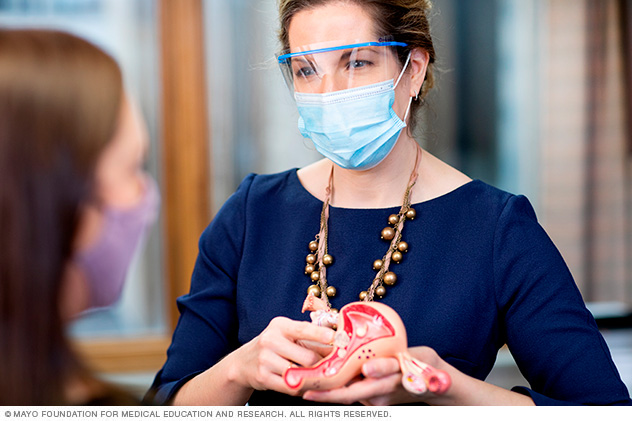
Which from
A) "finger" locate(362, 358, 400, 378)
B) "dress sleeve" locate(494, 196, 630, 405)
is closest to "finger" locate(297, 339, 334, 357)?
"finger" locate(362, 358, 400, 378)

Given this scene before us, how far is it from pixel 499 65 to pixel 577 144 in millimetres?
596

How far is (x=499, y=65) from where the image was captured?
10.9 feet

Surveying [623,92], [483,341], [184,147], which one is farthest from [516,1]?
[483,341]

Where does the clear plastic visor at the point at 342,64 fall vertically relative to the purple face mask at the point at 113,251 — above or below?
above

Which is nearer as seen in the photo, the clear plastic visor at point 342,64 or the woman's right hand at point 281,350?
the woman's right hand at point 281,350

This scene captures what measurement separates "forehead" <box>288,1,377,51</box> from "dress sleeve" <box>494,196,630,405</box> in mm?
471

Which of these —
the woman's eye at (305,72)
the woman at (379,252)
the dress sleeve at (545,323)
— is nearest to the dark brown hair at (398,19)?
the woman at (379,252)

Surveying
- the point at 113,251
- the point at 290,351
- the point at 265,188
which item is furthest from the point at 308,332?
the point at 265,188

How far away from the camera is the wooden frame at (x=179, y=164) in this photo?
304 cm

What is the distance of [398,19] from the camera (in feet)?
4.31

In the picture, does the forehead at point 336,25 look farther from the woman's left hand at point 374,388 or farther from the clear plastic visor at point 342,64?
the woman's left hand at point 374,388

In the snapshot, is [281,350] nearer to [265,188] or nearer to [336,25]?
[265,188]

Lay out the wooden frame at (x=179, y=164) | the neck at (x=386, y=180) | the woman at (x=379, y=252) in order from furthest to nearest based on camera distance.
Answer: the wooden frame at (x=179, y=164)
the neck at (x=386, y=180)
the woman at (x=379, y=252)

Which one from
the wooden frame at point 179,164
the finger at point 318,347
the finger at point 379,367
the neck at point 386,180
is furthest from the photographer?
the wooden frame at point 179,164
